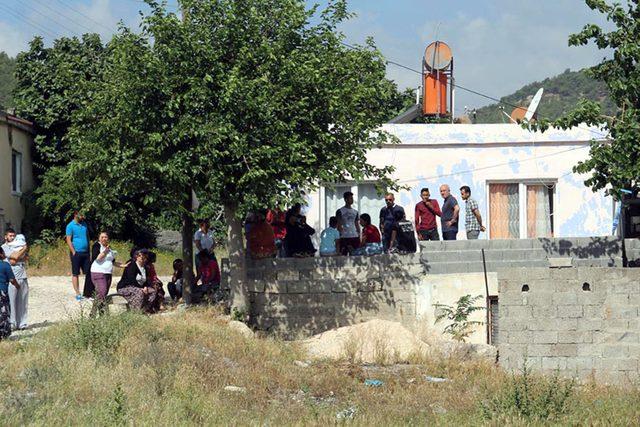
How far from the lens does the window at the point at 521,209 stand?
76.1 feet

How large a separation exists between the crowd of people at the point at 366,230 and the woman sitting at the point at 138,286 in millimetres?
2042

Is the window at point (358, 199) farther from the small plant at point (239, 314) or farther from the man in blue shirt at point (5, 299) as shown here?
the man in blue shirt at point (5, 299)

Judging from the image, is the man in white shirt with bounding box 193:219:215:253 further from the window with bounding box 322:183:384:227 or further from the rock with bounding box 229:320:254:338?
the window with bounding box 322:183:384:227

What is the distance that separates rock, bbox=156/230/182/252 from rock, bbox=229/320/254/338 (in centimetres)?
1421

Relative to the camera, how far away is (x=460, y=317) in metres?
18.2

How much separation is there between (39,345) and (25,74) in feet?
57.9

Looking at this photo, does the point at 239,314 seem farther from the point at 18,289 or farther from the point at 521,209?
the point at 521,209

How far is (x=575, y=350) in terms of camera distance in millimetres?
16672

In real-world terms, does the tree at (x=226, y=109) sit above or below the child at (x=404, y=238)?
above

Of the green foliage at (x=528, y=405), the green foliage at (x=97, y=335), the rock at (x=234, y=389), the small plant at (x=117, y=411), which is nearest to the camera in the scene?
the small plant at (x=117, y=411)

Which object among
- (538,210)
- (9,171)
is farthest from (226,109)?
(9,171)

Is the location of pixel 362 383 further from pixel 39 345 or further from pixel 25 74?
pixel 25 74

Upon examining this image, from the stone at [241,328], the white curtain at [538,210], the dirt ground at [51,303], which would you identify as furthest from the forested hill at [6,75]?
the stone at [241,328]

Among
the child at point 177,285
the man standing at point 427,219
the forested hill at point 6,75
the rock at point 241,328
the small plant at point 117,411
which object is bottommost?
the small plant at point 117,411
